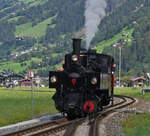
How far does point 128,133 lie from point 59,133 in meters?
3.09

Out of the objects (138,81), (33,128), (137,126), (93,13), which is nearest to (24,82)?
(138,81)

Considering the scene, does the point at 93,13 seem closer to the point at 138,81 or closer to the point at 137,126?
the point at 137,126

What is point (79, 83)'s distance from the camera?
1867 centimetres

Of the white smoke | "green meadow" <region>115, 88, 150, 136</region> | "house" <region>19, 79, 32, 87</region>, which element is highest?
the white smoke

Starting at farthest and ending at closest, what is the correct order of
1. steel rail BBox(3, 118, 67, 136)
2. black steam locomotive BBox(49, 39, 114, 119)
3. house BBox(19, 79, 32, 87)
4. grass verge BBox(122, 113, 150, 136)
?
house BBox(19, 79, 32, 87) < black steam locomotive BBox(49, 39, 114, 119) < grass verge BBox(122, 113, 150, 136) < steel rail BBox(3, 118, 67, 136)

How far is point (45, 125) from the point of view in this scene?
58.3 feet

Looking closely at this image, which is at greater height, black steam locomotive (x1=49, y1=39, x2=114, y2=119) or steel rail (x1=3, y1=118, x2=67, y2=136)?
black steam locomotive (x1=49, y1=39, x2=114, y2=119)

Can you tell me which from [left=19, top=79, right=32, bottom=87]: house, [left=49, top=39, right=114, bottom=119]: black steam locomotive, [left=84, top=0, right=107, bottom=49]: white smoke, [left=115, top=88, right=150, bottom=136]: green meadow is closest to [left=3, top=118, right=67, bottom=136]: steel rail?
[left=49, top=39, right=114, bottom=119]: black steam locomotive

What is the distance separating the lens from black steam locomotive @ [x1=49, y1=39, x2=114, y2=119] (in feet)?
60.8

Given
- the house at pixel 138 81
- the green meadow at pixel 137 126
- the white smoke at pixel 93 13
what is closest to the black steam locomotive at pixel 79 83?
the green meadow at pixel 137 126

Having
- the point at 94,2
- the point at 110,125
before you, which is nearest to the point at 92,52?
the point at 110,125

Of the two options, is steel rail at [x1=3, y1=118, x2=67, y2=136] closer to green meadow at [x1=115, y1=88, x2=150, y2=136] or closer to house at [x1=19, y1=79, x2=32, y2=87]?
green meadow at [x1=115, y1=88, x2=150, y2=136]

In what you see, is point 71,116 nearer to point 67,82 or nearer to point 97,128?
point 67,82

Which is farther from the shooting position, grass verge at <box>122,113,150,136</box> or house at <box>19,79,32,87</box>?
house at <box>19,79,32,87</box>
